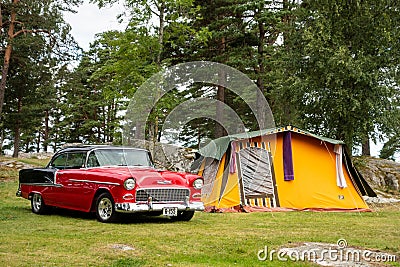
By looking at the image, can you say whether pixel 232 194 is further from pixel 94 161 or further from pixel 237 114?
pixel 237 114

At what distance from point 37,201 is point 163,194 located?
332cm

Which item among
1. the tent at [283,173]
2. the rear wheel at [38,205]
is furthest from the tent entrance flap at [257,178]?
the rear wheel at [38,205]

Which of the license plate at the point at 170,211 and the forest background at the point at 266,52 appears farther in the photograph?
the forest background at the point at 266,52

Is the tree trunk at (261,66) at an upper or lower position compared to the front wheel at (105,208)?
upper

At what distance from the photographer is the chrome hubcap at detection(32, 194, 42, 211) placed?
1024cm

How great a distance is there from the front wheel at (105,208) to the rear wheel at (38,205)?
1927 millimetres

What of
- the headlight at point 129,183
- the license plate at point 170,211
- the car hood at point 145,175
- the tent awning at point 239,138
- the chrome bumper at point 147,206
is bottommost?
the license plate at point 170,211

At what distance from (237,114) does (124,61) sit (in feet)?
33.9

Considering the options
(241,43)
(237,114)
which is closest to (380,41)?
(241,43)

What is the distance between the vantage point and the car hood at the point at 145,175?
8.58 meters

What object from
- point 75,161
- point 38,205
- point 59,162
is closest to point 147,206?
point 75,161

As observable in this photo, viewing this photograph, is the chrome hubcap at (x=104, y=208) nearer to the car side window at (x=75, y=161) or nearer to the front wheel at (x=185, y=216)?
the car side window at (x=75, y=161)

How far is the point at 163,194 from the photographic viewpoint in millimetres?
8734

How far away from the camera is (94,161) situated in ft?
31.0
